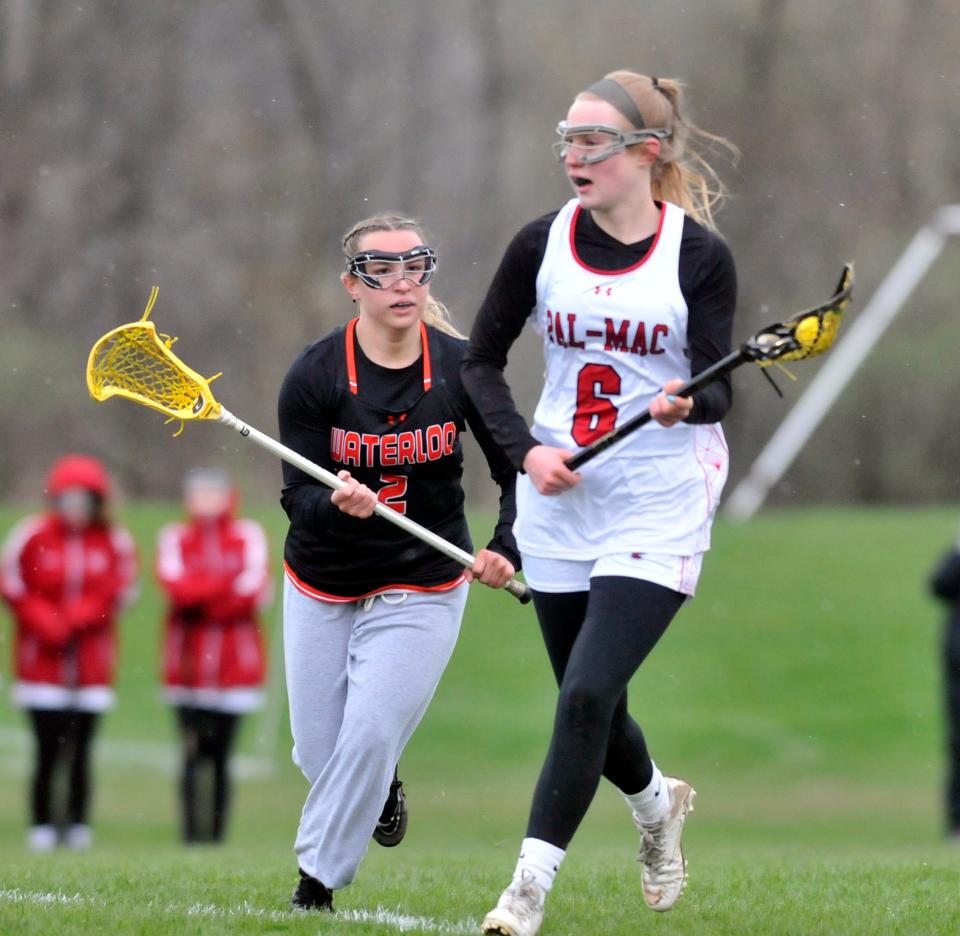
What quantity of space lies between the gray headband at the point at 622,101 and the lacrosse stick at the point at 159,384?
1264 millimetres

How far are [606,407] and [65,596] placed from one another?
19.3 ft

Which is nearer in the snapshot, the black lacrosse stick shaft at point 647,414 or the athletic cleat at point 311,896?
the black lacrosse stick shaft at point 647,414

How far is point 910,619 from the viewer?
65.9 ft

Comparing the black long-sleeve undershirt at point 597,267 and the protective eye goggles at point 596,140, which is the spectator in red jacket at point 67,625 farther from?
the protective eye goggles at point 596,140

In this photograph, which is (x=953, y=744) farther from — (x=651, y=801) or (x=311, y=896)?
(x=311, y=896)

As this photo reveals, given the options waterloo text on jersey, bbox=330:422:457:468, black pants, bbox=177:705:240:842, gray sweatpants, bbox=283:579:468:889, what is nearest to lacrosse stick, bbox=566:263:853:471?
waterloo text on jersey, bbox=330:422:457:468

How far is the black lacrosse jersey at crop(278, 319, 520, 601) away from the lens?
551 cm

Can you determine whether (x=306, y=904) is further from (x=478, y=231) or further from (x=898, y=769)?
(x=478, y=231)

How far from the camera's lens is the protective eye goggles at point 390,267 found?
5.48 meters

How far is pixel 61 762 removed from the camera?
35.0ft

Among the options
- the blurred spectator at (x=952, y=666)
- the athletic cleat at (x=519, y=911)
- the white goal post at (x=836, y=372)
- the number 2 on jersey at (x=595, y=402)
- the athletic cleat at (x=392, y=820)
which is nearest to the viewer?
the athletic cleat at (x=519, y=911)

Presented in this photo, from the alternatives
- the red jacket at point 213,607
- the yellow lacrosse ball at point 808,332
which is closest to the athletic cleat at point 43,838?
the red jacket at point 213,607

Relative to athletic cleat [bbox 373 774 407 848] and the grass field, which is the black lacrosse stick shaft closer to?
the grass field

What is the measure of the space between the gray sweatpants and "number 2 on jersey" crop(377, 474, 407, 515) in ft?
0.86
